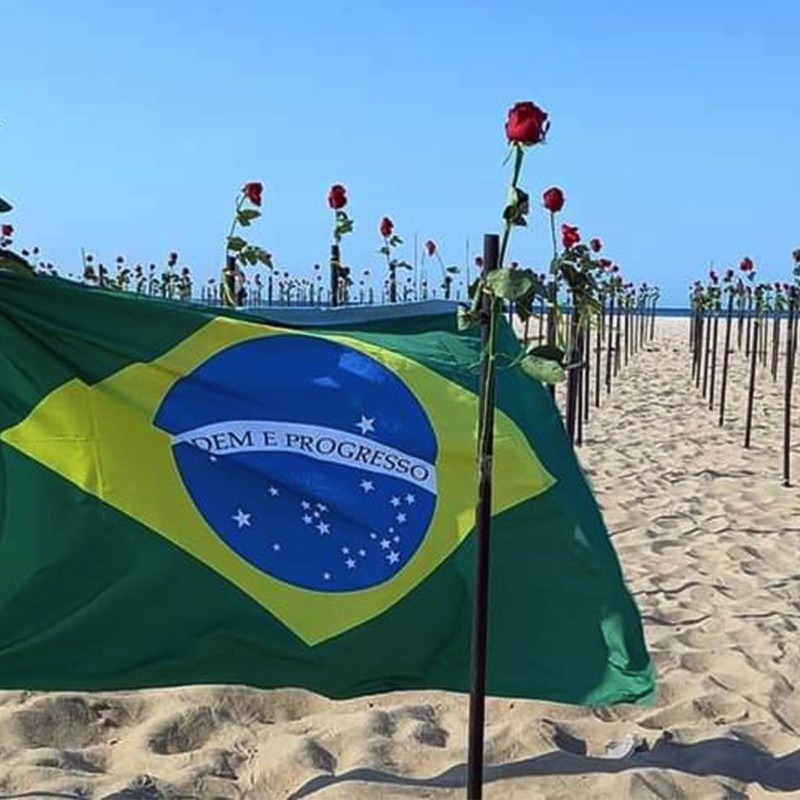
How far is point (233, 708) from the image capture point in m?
3.84

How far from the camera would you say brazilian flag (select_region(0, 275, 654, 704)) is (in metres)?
3.15

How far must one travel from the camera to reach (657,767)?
3.51 metres

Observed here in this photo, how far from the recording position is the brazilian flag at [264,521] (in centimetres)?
315

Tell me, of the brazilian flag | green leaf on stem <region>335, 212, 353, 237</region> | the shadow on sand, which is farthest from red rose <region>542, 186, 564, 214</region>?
green leaf on stem <region>335, 212, 353, 237</region>

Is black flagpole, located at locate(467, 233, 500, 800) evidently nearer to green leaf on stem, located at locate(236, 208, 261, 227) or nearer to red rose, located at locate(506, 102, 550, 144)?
red rose, located at locate(506, 102, 550, 144)

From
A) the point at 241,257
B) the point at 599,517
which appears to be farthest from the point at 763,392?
the point at 599,517

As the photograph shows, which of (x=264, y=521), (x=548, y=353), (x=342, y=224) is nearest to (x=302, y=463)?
(x=264, y=521)

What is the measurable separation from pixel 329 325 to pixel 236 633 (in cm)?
101

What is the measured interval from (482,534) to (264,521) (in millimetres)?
660

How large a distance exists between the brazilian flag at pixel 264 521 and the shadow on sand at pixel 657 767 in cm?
26

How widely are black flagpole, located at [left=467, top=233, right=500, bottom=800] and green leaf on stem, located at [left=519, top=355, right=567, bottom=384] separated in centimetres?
9

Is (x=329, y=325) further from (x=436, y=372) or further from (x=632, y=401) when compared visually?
(x=632, y=401)

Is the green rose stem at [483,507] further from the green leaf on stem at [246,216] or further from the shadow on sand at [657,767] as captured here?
the green leaf on stem at [246,216]

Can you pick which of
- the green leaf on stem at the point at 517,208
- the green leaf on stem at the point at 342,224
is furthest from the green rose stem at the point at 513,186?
the green leaf on stem at the point at 342,224
